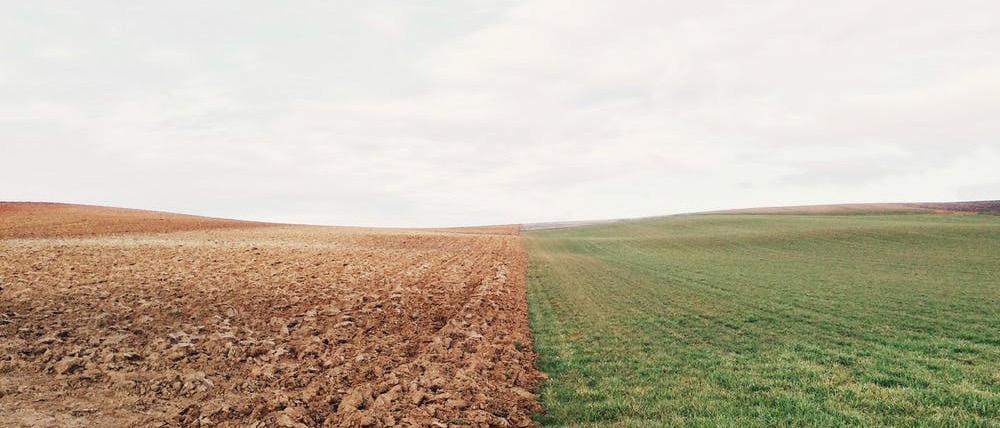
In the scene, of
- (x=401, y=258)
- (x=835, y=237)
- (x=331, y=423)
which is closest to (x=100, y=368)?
(x=331, y=423)

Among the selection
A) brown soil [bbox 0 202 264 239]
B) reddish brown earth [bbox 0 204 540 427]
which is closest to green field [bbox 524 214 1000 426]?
reddish brown earth [bbox 0 204 540 427]

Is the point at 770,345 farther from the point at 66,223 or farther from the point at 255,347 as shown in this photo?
the point at 66,223

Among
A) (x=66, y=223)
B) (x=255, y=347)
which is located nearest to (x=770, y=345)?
(x=255, y=347)

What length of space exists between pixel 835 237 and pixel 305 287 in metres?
48.6

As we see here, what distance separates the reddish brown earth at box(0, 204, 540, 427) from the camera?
836 cm

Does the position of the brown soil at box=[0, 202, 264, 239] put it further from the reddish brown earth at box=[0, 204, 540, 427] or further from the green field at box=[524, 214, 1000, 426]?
the green field at box=[524, 214, 1000, 426]

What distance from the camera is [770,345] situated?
12.5m

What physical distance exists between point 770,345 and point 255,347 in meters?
11.7

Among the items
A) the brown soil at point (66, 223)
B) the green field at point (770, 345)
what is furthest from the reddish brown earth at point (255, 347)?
the brown soil at point (66, 223)

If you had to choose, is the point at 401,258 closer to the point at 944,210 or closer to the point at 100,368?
the point at 100,368

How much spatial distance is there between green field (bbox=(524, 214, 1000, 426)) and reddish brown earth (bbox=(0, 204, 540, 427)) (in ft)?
4.61

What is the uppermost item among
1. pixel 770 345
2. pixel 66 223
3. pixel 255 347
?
pixel 66 223

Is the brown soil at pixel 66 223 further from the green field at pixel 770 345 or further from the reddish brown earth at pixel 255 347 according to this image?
the green field at pixel 770 345

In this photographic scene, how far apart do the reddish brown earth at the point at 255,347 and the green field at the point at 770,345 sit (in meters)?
1.41
